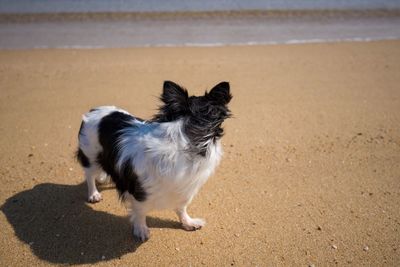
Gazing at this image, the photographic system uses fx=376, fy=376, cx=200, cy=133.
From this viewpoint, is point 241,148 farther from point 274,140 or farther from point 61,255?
point 61,255

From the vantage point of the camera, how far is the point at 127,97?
6922 mm

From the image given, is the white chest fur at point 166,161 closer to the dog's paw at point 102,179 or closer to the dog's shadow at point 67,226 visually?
the dog's shadow at point 67,226

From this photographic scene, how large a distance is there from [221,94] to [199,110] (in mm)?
223

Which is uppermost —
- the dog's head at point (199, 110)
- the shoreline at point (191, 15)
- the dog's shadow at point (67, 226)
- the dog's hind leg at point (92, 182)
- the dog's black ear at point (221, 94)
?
the dog's black ear at point (221, 94)

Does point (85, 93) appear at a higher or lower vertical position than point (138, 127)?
lower

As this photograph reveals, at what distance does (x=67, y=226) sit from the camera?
13.1ft

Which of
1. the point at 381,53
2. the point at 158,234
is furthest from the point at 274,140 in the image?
the point at 381,53

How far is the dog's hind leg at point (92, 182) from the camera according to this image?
4.18 metres

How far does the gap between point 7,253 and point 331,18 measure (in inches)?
537

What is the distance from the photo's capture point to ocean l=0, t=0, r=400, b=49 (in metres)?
10.9

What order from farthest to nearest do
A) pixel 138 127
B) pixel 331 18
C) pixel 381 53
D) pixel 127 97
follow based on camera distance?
pixel 331 18
pixel 381 53
pixel 127 97
pixel 138 127

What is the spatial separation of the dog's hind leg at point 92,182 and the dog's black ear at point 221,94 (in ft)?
5.83

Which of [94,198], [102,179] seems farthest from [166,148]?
[102,179]

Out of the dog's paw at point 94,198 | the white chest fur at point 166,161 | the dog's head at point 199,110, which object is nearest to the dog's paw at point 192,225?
the white chest fur at point 166,161
